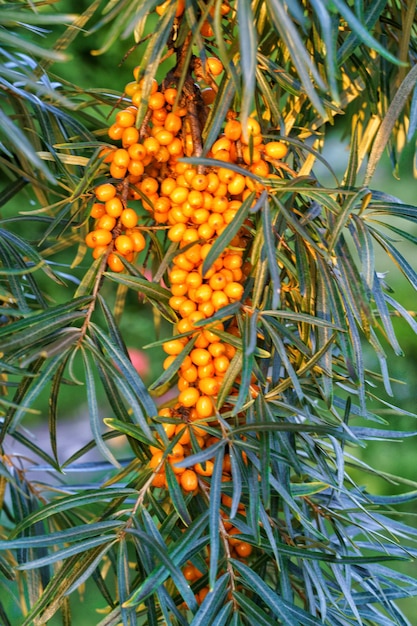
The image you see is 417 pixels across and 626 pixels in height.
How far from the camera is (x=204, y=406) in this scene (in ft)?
1.57

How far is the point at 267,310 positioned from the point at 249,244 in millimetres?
70

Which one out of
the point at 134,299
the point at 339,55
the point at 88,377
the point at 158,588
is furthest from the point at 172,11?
the point at 134,299

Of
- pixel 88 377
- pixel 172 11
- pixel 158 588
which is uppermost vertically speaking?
pixel 172 11

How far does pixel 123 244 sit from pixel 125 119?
91 millimetres

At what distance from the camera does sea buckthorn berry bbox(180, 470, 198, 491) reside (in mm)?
487

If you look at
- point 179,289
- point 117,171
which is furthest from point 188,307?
point 117,171

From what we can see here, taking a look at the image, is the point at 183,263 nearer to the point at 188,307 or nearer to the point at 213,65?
the point at 188,307

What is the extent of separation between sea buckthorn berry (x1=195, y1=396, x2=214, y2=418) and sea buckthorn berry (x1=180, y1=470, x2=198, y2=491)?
45 millimetres

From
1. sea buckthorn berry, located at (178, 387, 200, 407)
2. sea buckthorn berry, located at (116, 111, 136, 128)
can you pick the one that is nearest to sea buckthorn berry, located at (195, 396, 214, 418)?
sea buckthorn berry, located at (178, 387, 200, 407)

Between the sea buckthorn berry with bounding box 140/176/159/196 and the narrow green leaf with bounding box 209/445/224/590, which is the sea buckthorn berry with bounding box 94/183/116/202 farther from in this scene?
the narrow green leaf with bounding box 209/445/224/590

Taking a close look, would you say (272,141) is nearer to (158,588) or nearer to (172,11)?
(172,11)

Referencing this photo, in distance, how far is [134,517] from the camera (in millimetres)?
466

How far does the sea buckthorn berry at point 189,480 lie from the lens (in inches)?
19.2

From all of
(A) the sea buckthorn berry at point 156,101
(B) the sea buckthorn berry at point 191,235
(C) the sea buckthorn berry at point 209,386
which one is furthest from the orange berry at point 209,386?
(A) the sea buckthorn berry at point 156,101
